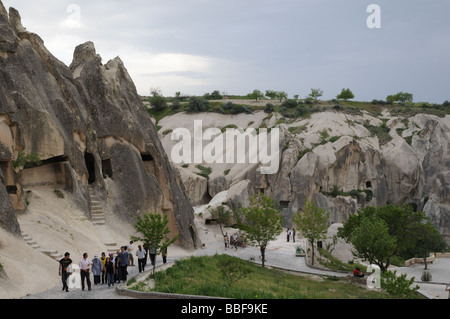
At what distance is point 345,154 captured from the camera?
68938 millimetres

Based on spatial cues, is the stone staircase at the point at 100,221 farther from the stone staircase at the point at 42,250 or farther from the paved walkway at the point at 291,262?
the stone staircase at the point at 42,250

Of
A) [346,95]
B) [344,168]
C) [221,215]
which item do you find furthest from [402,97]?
[221,215]

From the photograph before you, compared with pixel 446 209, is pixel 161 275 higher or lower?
higher

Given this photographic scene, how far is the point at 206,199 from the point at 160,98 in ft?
136

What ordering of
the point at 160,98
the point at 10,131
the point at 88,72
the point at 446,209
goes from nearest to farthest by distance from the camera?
the point at 10,131, the point at 88,72, the point at 446,209, the point at 160,98

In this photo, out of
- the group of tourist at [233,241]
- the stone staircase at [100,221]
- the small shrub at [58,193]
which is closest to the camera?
the stone staircase at [100,221]

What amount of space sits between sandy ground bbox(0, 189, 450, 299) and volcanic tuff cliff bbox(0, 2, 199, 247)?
1.01m

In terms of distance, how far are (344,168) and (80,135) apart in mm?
46477

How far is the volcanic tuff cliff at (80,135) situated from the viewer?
80.2 feet

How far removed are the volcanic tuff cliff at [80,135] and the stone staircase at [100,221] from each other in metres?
0.48

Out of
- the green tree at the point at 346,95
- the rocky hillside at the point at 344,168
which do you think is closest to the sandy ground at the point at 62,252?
the rocky hillside at the point at 344,168

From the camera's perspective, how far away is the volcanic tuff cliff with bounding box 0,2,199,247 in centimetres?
2444
